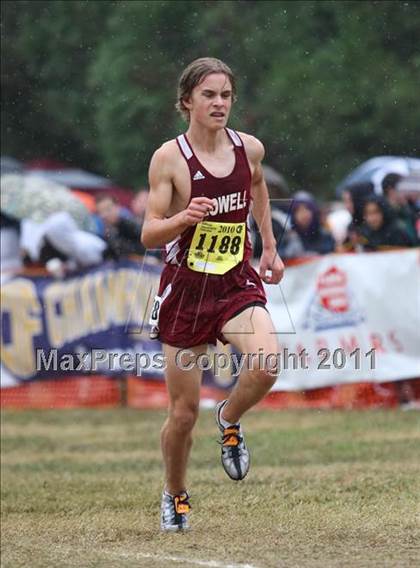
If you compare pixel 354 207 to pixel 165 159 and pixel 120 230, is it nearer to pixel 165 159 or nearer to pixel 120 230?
pixel 120 230

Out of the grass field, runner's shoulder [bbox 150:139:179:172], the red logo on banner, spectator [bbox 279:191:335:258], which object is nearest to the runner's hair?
runner's shoulder [bbox 150:139:179:172]

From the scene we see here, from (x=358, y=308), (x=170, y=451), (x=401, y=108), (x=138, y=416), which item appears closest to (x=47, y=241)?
(x=138, y=416)

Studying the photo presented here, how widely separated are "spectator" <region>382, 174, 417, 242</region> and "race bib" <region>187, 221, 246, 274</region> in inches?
258

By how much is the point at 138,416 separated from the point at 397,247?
298 cm

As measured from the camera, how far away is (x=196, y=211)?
611 centimetres

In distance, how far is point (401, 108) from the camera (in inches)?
645

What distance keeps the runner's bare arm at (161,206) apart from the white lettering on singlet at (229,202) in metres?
0.17

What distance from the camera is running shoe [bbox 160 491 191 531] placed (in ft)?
22.4

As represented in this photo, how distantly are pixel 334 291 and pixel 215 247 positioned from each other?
6.81 meters

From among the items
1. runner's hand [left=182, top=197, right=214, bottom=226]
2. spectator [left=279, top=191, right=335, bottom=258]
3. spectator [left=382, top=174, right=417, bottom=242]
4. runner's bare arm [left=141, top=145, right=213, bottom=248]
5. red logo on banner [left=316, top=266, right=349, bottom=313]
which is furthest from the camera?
spectator [left=279, top=191, right=335, bottom=258]

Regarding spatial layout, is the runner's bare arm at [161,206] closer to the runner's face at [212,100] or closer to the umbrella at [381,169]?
the runner's face at [212,100]

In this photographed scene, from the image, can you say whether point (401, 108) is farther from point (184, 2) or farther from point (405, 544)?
point (405, 544)

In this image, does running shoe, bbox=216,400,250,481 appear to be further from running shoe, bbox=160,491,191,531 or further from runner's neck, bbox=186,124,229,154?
runner's neck, bbox=186,124,229,154

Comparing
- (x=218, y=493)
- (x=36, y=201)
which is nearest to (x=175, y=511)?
(x=218, y=493)
